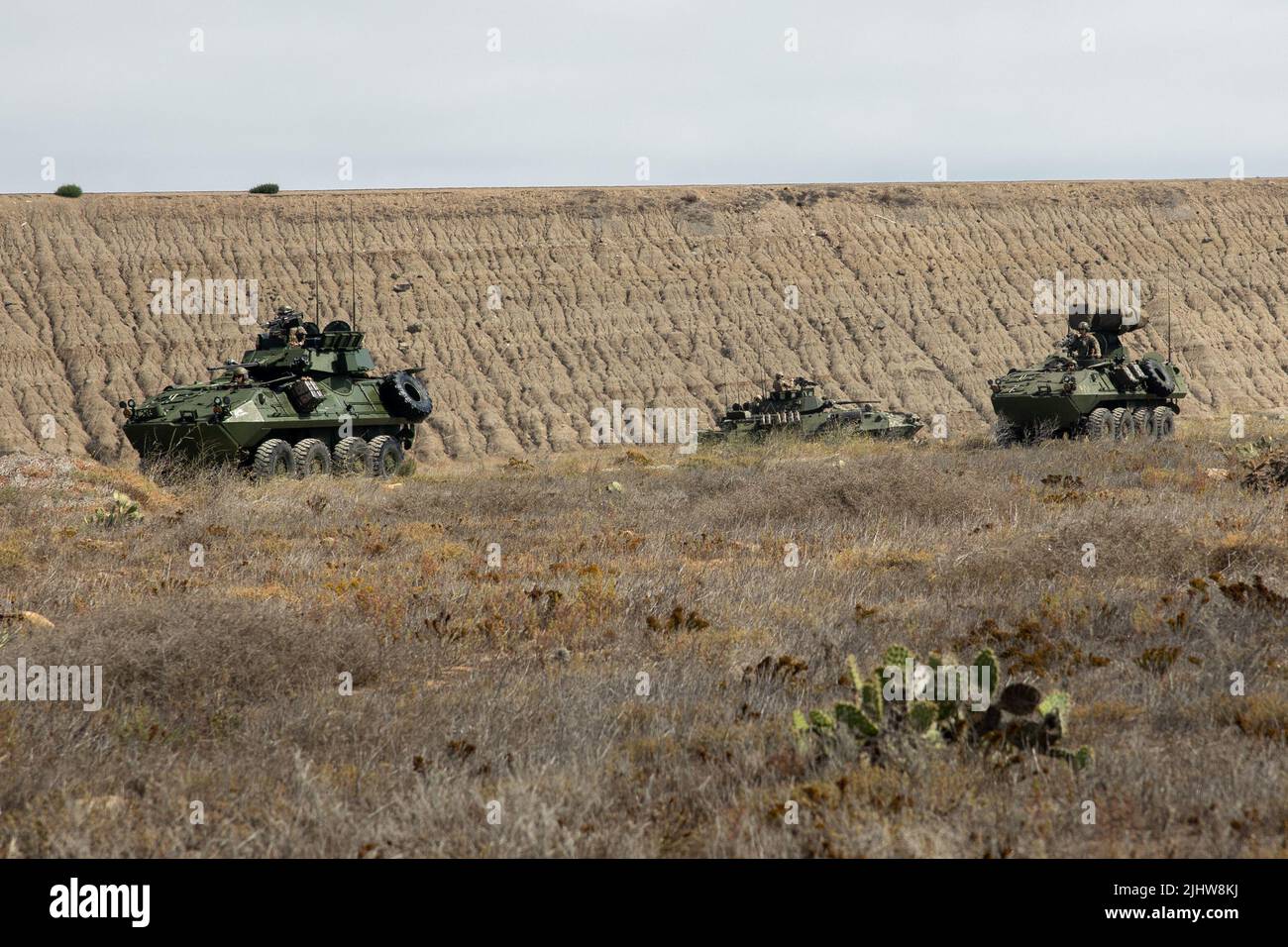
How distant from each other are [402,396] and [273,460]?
440cm

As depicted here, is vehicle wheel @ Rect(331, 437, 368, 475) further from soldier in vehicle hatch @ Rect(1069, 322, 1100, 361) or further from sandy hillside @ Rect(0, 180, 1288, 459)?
sandy hillside @ Rect(0, 180, 1288, 459)

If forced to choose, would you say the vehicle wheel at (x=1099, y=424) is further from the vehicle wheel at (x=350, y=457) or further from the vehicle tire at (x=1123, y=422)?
the vehicle wheel at (x=350, y=457)

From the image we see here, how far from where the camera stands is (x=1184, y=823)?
418 cm

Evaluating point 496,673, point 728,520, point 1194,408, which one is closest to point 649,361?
point 1194,408

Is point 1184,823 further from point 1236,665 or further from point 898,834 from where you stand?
point 1236,665

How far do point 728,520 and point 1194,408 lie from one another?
131 ft

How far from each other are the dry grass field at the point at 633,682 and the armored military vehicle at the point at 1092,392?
1238 cm

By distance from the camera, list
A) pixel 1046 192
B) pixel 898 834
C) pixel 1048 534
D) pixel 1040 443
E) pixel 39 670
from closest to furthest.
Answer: pixel 898 834 → pixel 39 670 → pixel 1048 534 → pixel 1040 443 → pixel 1046 192

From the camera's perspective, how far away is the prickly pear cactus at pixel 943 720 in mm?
4852

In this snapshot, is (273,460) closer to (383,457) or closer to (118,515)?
(383,457)

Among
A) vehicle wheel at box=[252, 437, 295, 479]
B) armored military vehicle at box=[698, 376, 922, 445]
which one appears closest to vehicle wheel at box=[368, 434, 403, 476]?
vehicle wheel at box=[252, 437, 295, 479]

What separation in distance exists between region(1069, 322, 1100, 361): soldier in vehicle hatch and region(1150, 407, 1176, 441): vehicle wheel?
6.17 feet

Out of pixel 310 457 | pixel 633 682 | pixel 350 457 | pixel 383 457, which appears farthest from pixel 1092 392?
pixel 633 682

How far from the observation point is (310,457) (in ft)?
65.5
